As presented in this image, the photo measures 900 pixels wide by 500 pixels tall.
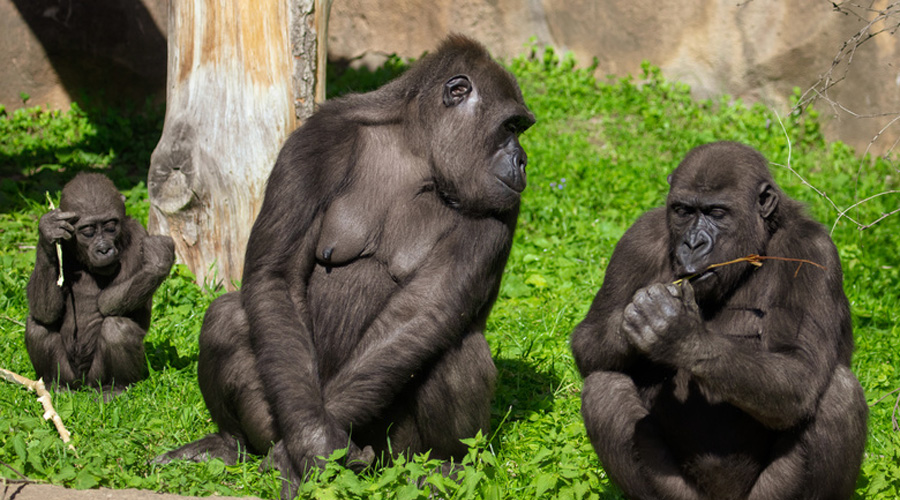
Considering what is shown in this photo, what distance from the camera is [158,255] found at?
5633mm

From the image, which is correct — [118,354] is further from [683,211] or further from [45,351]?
[683,211]

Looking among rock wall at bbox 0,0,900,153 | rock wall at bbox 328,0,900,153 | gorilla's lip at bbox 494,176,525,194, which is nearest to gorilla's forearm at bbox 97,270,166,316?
gorilla's lip at bbox 494,176,525,194

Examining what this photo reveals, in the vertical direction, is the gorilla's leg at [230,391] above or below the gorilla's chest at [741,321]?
below

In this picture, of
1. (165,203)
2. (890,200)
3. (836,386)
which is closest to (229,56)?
(165,203)

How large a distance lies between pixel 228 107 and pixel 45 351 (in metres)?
2.08

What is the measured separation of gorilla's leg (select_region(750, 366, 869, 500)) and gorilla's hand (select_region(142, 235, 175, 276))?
366cm

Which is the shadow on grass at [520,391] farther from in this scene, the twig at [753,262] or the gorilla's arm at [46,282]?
the gorilla's arm at [46,282]

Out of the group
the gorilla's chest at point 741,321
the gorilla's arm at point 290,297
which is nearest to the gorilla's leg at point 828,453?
the gorilla's chest at point 741,321

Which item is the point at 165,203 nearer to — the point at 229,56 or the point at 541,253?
the point at 229,56

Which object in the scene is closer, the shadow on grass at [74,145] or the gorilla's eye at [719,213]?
the gorilla's eye at [719,213]

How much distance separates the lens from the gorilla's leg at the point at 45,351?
18.1 feet

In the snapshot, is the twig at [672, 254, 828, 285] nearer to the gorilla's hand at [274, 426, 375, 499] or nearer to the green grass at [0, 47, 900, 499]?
the green grass at [0, 47, 900, 499]

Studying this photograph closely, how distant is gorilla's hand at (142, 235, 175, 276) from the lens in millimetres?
5578

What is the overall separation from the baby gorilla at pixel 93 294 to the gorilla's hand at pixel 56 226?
0.07 m
